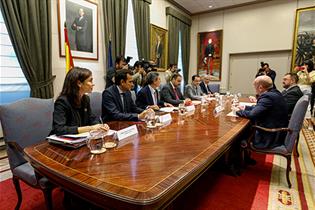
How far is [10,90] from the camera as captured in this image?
298 cm

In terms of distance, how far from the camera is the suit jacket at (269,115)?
2.09 meters

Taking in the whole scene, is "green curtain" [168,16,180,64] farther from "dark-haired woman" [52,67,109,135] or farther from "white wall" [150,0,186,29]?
"dark-haired woman" [52,67,109,135]

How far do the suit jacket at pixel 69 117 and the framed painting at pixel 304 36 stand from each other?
6.18 metres

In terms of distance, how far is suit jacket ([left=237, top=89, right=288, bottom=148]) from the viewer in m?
2.09

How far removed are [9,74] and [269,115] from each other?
3458 mm

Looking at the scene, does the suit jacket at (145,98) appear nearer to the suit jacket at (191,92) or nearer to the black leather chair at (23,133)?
the black leather chair at (23,133)

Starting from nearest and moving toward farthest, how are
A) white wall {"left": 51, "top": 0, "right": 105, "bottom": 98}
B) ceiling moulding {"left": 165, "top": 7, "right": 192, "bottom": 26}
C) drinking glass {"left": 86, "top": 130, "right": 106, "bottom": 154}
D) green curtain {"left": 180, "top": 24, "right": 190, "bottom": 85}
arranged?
1. drinking glass {"left": 86, "top": 130, "right": 106, "bottom": 154}
2. white wall {"left": 51, "top": 0, "right": 105, "bottom": 98}
3. ceiling moulding {"left": 165, "top": 7, "right": 192, "bottom": 26}
4. green curtain {"left": 180, "top": 24, "right": 190, "bottom": 85}

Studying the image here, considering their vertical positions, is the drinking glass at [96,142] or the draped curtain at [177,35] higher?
the draped curtain at [177,35]

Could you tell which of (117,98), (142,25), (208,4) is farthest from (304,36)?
(117,98)

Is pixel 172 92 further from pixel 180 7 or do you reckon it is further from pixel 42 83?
pixel 180 7

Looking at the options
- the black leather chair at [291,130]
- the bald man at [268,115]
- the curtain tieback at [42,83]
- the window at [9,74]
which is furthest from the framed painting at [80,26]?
the black leather chair at [291,130]

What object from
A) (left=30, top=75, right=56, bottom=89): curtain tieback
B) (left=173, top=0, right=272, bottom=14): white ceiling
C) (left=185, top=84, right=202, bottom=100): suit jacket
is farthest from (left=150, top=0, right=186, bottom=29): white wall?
(left=30, top=75, right=56, bottom=89): curtain tieback

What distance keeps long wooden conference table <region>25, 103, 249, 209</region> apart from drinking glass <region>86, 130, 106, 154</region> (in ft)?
0.11

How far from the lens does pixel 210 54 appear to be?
7.23 metres
